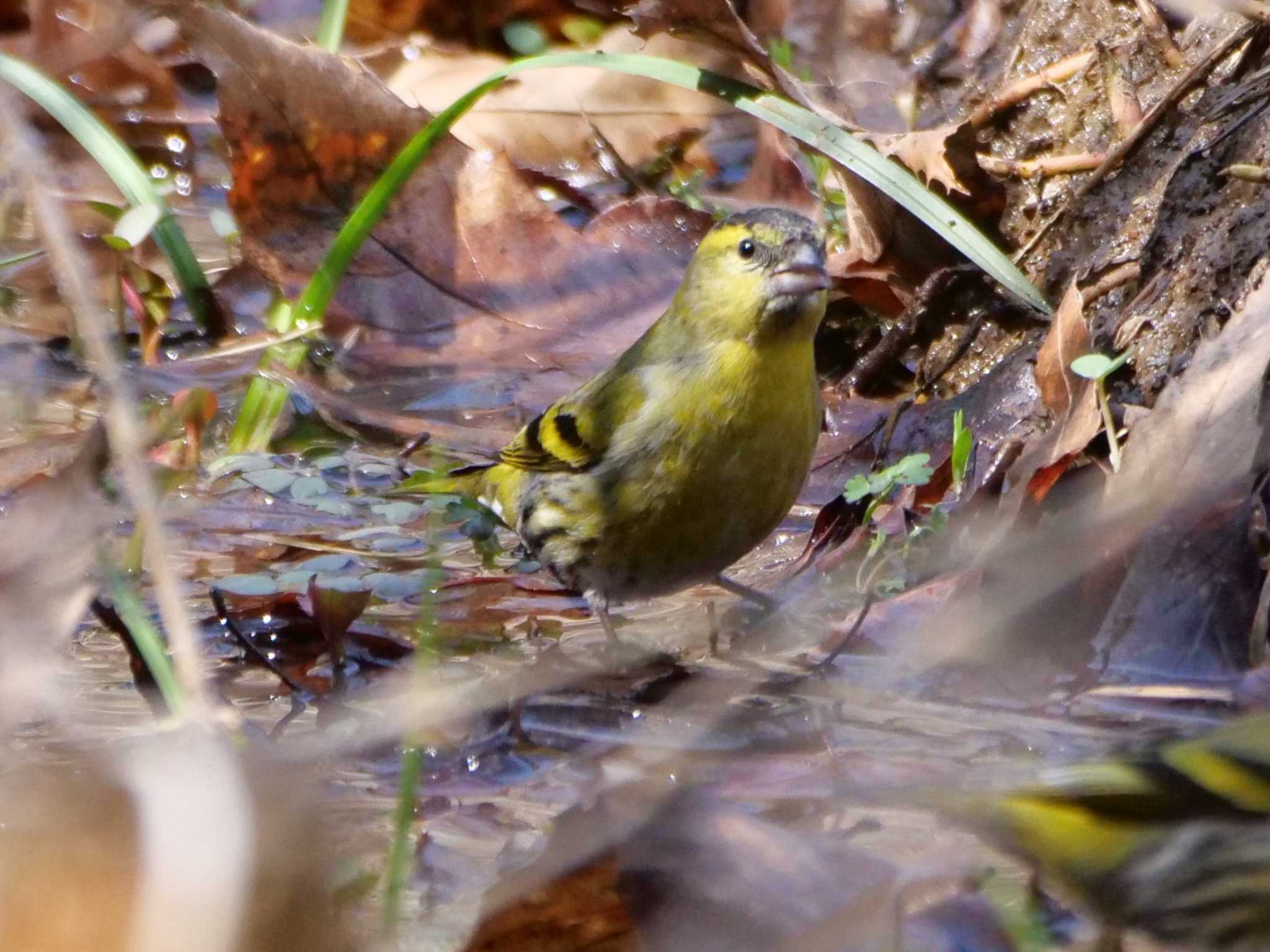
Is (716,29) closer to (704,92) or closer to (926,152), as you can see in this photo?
(704,92)

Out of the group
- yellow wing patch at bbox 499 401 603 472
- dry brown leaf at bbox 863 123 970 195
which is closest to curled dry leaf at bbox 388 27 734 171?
dry brown leaf at bbox 863 123 970 195

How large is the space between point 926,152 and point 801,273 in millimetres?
1159

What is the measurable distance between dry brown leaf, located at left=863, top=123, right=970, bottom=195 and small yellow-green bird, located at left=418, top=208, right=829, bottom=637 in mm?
860

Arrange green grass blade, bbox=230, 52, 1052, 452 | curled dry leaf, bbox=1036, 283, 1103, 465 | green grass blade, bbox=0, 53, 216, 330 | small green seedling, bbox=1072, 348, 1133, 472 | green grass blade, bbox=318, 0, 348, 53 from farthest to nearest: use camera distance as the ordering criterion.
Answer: green grass blade, bbox=318, 0, 348, 53 → green grass blade, bbox=0, 53, 216, 330 → green grass blade, bbox=230, 52, 1052, 452 → curled dry leaf, bbox=1036, 283, 1103, 465 → small green seedling, bbox=1072, 348, 1133, 472

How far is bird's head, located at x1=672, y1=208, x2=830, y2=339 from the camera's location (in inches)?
159

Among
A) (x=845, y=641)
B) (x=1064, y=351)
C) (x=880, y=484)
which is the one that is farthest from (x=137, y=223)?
(x=1064, y=351)

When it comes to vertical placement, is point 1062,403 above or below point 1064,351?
below

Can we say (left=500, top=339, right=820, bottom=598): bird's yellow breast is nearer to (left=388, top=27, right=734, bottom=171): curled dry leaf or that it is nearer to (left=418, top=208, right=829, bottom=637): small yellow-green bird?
(left=418, top=208, right=829, bottom=637): small yellow-green bird

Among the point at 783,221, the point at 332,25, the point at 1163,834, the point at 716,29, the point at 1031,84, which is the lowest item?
the point at 1163,834

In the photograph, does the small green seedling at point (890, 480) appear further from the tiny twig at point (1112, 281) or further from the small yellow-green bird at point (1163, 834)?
the small yellow-green bird at point (1163, 834)

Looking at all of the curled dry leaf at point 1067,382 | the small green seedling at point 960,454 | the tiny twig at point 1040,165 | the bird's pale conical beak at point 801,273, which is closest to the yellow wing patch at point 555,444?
the bird's pale conical beak at point 801,273

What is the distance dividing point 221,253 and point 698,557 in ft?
10.8

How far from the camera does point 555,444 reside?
454cm

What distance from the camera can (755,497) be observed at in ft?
13.0
